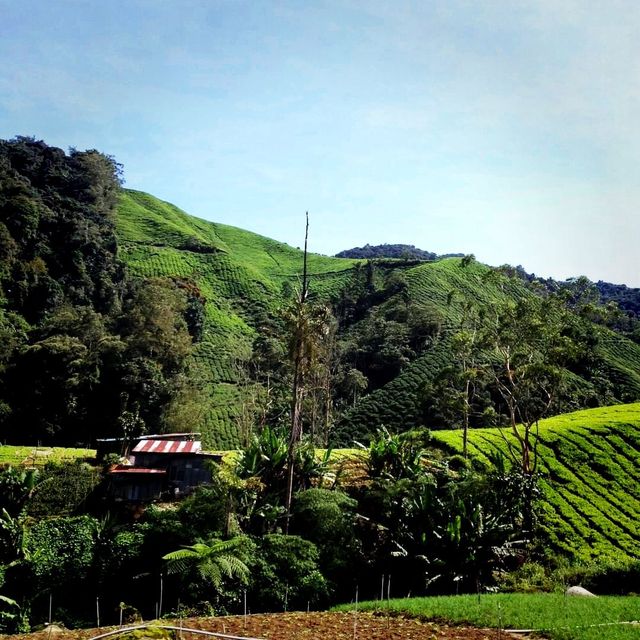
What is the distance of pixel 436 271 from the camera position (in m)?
78.5

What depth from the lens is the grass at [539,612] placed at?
1036cm

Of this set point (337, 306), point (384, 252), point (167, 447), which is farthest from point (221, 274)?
point (384, 252)

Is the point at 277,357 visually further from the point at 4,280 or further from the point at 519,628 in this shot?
the point at 519,628

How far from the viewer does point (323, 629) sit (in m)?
11.0

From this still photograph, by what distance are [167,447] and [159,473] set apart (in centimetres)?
153

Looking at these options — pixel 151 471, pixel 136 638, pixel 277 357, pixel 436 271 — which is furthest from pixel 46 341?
pixel 436 271

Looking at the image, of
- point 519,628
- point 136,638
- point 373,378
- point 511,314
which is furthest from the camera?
point 373,378

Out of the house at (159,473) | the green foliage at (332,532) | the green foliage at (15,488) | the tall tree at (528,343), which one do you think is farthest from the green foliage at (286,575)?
the tall tree at (528,343)

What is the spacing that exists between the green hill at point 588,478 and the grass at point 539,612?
811 cm

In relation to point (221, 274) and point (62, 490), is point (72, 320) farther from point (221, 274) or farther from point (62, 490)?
point (221, 274)

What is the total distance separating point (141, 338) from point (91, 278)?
17.6 metres

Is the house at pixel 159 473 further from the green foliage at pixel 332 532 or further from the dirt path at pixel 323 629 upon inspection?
the dirt path at pixel 323 629

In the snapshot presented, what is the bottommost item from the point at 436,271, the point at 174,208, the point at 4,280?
the point at 4,280

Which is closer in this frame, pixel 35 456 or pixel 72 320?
pixel 35 456
